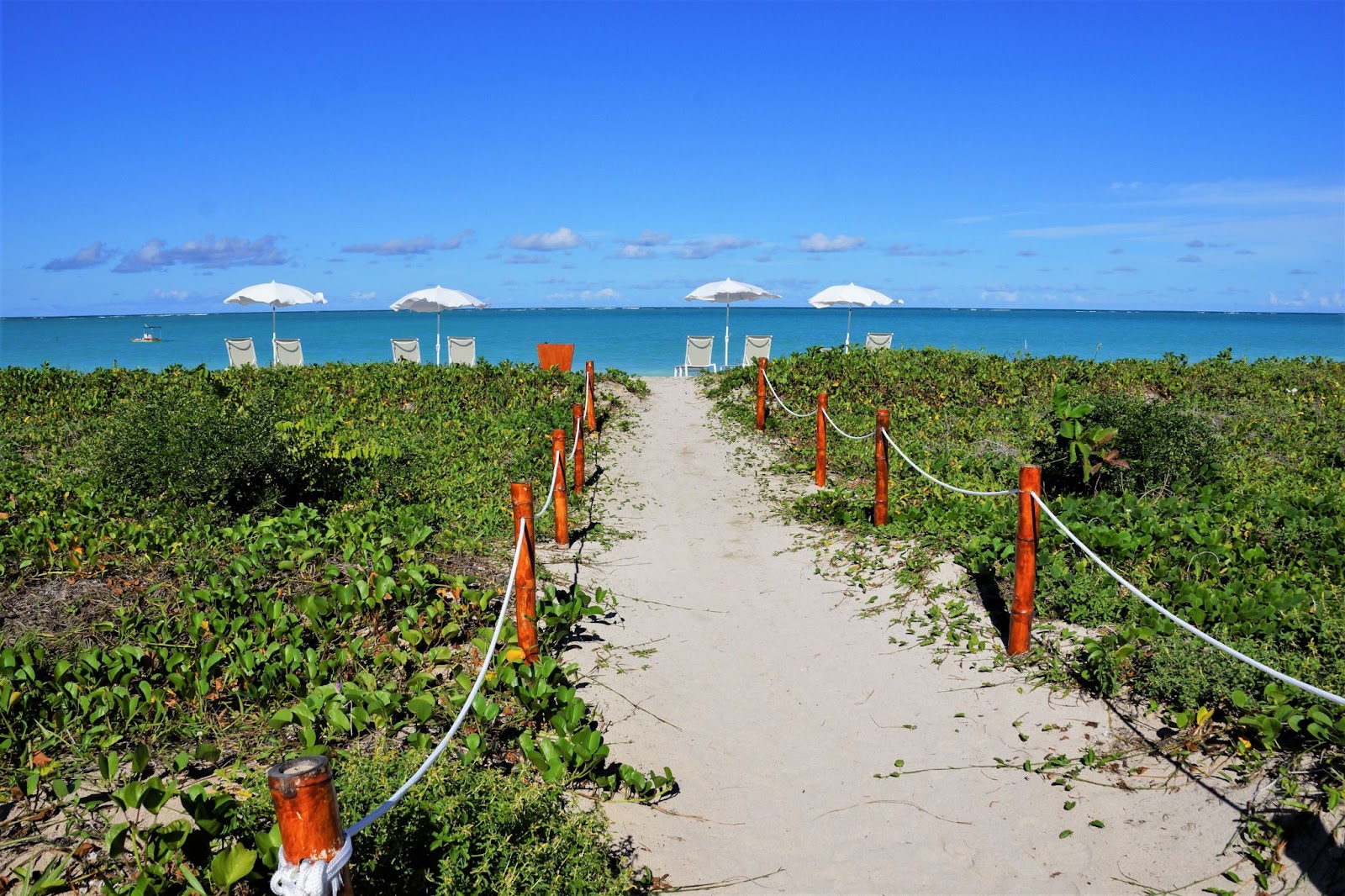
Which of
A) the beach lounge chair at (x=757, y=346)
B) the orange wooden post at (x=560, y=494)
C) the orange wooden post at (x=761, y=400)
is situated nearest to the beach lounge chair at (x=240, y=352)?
the beach lounge chair at (x=757, y=346)

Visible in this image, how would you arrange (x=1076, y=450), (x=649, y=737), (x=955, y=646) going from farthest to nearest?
(x=1076, y=450) → (x=955, y=646) → (x=649, y=737)

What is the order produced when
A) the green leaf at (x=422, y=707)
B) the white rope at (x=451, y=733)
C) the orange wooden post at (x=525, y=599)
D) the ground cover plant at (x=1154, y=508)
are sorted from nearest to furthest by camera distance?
the white rope at (x=451, y=733)
the green leaf at (x=422, y=707)
the ground cover plant at (x=1154, y=508)
the orange wooden post at (x=525, y=599)

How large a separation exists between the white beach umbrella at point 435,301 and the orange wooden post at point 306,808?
21764 mm

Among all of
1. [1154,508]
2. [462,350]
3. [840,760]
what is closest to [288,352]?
[462,350]

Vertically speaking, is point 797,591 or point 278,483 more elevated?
point 278,483

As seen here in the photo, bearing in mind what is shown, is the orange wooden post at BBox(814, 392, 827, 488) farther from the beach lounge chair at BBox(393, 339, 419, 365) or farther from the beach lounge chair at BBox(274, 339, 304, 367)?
the beach lounge chair at BBox(274, 339, 304, 367)

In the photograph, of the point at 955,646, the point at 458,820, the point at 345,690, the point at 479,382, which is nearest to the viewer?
the point at 458,820

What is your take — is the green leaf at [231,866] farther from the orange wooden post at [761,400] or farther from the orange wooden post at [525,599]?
the orange wooden post at [761,400]

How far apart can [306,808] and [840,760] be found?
2967 millimetres

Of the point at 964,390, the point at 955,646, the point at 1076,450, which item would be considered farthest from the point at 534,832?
the point at 964,390

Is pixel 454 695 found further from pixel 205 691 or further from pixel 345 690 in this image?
pixel 205 691

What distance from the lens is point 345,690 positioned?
412cm

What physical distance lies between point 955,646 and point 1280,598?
1.79 metres

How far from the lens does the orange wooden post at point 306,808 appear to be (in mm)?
1980
